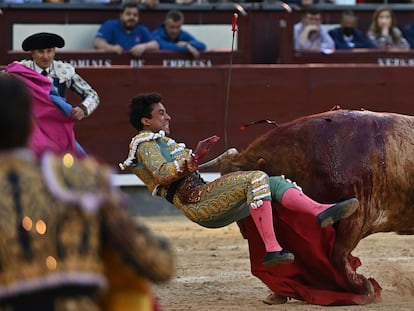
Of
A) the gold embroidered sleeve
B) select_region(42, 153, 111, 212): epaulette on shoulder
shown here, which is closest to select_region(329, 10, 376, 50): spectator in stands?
the gold embroidered sleeve

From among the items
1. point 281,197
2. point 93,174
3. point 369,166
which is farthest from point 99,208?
point 369,166

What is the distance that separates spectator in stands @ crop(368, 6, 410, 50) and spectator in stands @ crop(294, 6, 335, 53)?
0.44m

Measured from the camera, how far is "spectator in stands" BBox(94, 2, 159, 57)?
9898mm

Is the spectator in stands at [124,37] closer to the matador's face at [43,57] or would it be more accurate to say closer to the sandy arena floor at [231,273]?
the sandy arena floor at [231,273]

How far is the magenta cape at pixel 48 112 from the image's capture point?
19.6 feet

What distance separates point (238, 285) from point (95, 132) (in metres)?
3.73

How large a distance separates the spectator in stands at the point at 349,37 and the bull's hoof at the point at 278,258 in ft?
17.9

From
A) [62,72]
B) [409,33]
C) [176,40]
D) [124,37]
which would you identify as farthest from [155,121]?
[409,33]

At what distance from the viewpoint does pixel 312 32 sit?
10484 mm

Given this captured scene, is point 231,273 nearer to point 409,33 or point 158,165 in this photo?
point 158,165

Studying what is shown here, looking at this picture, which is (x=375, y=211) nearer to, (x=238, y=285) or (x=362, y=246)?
(x=238, y=285)

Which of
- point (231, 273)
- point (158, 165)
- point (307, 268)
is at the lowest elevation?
point (231, 273)

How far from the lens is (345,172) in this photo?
19.1 feet

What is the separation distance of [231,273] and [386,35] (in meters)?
4.40
